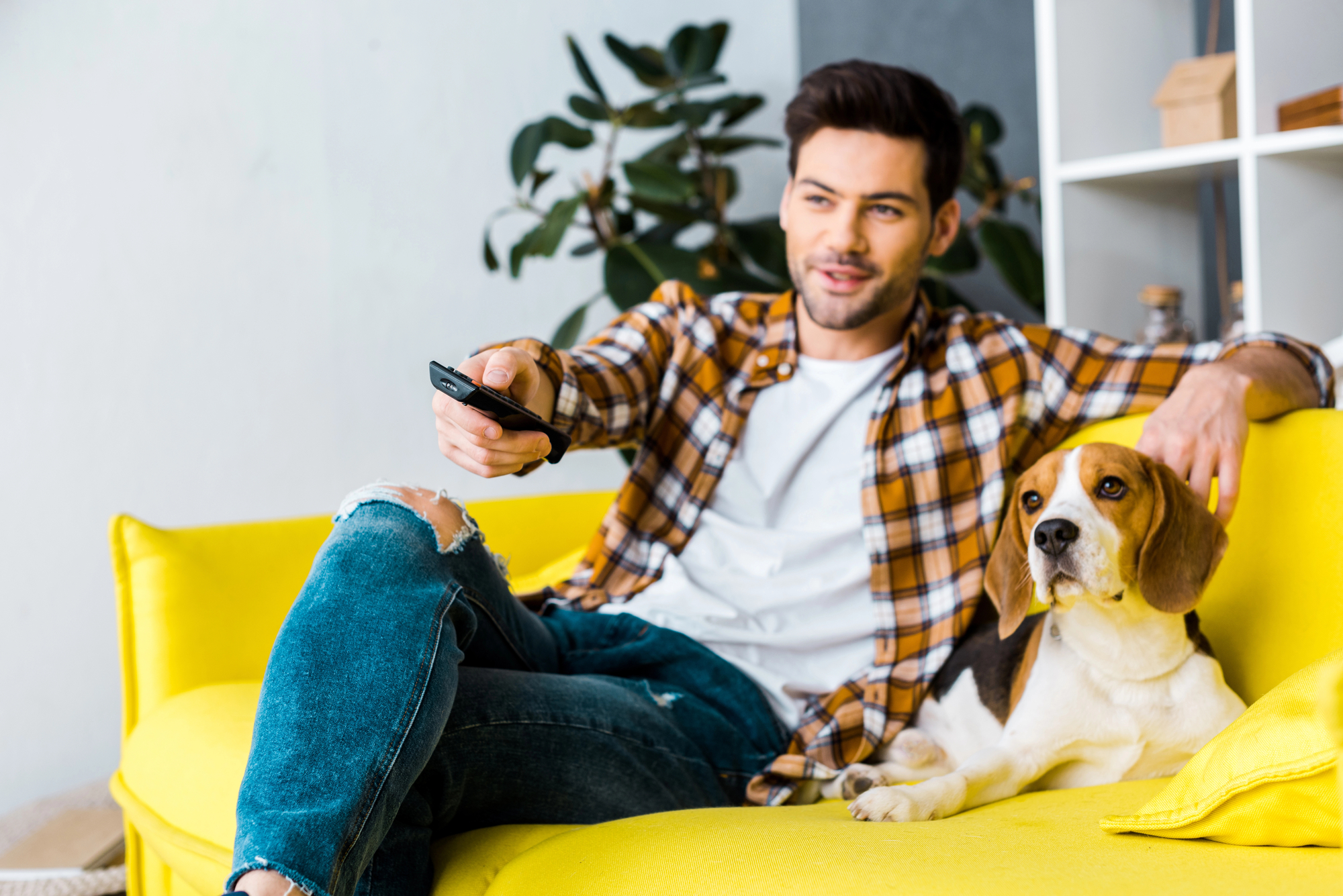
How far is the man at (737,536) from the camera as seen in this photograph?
0.95 metres

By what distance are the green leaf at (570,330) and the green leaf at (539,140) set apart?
357 millimetres

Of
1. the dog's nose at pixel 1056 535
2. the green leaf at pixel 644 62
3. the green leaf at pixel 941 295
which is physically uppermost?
the green leaf at pixel 644 62

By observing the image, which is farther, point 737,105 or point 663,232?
point 663,232

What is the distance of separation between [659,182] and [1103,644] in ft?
5.30

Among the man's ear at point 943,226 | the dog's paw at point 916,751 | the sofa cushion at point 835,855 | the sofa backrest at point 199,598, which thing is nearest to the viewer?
the sofa cushion at point 835,855

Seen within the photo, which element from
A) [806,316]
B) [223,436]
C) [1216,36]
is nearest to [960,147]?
[806,316]

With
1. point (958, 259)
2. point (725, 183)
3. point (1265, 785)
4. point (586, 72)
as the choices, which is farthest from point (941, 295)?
point (1265, 785)

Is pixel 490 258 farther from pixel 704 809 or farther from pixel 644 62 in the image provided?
pixel 704 809

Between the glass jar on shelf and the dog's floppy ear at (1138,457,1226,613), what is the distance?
1.04 meters

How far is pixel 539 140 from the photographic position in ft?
8.05

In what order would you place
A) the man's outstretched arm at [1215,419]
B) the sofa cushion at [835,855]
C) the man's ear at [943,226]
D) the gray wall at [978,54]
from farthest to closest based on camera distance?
1. the gray wall at [978,54]
2. the man's ear at [943,226]
3. the man's outstretched arm at [1215,419]
4. the sofa cushion at [835,855]

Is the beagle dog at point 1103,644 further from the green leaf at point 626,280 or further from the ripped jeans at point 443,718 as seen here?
the green leaf at point 626,280

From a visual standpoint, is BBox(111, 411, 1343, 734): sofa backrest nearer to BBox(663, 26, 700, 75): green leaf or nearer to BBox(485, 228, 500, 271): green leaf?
BBox(485, 228, 500, 271): green leaf

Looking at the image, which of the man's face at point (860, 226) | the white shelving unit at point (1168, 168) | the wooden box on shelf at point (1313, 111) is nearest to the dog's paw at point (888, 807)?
the man's face at point (860, 226)
